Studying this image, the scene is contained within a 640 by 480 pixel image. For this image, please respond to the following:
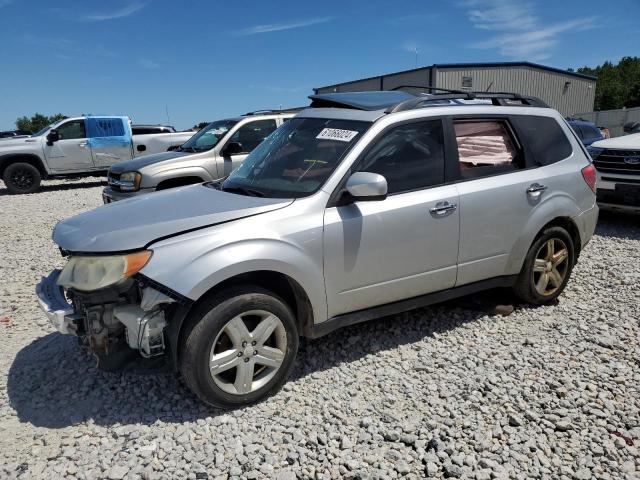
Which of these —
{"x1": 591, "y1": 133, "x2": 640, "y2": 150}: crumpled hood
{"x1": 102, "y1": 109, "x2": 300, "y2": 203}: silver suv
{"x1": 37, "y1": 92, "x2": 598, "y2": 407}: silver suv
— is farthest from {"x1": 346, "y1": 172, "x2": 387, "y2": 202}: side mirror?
{"x1": 591, "y1": 133, "x2": 640, "y2": 150}: crumpled hood

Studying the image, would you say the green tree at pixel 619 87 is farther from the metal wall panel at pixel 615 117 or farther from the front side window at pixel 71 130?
the front side window at pixel 71 130

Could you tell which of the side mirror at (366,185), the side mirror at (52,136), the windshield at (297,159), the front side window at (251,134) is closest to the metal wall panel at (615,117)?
the front side window at (251,134)

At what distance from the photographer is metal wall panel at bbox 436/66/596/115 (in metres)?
30.7

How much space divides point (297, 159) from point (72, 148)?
1270cm

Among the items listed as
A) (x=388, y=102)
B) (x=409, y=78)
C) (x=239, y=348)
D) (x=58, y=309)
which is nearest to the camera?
(x=58, y=309)

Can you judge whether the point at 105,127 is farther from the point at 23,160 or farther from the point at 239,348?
the point at 239,348

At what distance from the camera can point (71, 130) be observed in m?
14.3

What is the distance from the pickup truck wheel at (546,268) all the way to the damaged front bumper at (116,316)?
9.93 ft

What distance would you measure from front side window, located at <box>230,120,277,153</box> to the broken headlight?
5.65 metres

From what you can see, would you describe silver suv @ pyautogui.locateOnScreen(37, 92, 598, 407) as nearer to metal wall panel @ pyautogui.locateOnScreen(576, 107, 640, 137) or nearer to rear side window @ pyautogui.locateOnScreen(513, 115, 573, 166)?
rear side window @ pyautogui.locateOnScreen(513, 115, 573, 166)

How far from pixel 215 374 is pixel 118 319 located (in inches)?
25.0

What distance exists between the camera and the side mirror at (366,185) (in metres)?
3.07

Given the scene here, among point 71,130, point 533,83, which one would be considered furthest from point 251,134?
point 533,83

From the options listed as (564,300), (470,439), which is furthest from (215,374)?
(564,300)
